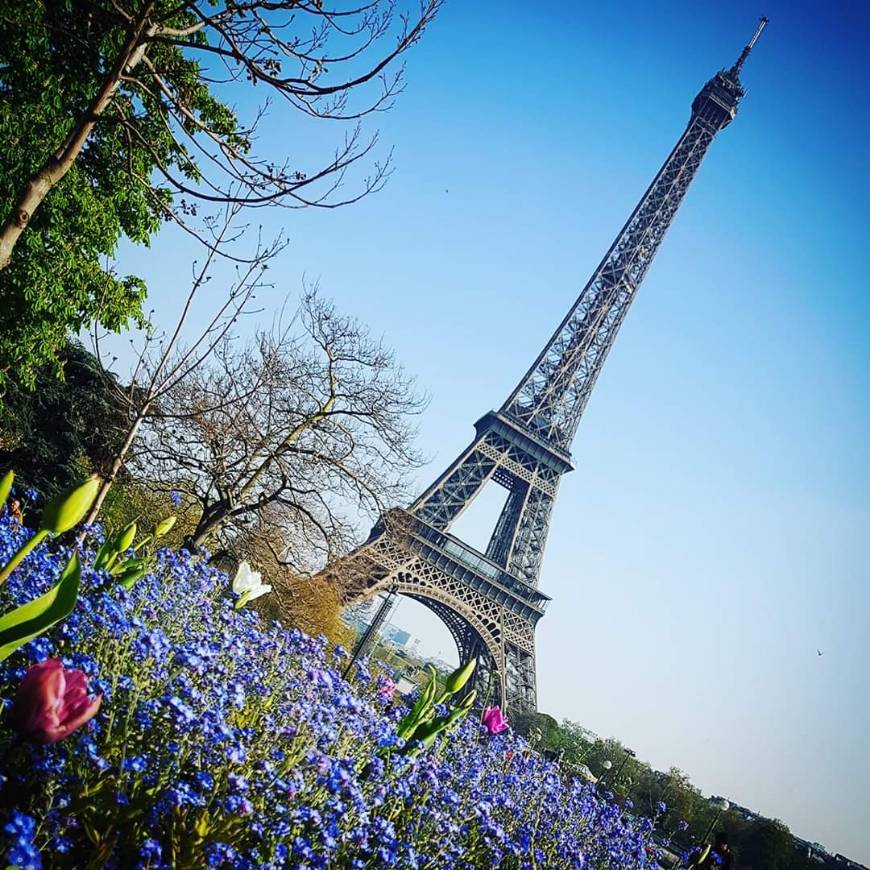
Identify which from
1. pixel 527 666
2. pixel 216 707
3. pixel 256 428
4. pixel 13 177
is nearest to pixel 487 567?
pixel 527 666

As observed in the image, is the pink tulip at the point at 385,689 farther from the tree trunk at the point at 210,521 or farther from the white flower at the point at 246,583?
the tree trunk at the point at 210,521

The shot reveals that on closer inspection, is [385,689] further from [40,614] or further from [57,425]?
[57,425]

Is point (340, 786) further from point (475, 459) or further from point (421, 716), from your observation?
point (475, 459)

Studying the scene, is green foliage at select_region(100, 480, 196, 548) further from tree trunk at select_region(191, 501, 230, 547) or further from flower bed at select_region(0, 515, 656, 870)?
flower bed at select_region(0, 515, 656, 870)

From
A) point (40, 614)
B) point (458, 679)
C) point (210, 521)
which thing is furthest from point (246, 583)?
point (210, 521)

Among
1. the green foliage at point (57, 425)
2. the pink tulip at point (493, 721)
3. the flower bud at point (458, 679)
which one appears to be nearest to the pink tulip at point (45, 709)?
the flower bud at point (458, 679)

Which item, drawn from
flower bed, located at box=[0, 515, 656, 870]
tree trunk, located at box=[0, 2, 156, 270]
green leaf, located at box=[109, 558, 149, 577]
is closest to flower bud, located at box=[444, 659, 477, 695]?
flower bed, located at box=[0, 515, 656, 870]
